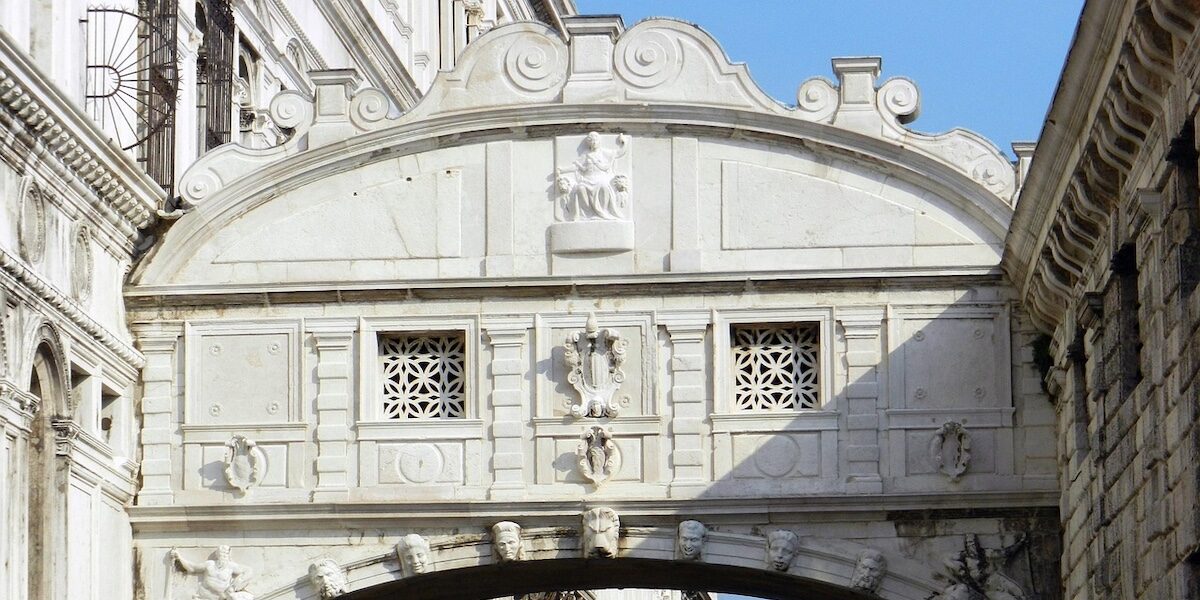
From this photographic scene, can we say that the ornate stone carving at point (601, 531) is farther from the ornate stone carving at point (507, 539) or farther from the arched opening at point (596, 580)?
the ornate stone carving at point (507, 539)

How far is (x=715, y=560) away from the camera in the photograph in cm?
2038

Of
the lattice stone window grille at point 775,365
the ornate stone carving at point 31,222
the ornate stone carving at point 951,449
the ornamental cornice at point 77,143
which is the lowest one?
the ornate stone carving at point 951,449

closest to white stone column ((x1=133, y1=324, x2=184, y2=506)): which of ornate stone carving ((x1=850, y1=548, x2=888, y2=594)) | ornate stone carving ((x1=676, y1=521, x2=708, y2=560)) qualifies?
ornate stone carving ((x1=676, y1=521, x2=708, y2=560))

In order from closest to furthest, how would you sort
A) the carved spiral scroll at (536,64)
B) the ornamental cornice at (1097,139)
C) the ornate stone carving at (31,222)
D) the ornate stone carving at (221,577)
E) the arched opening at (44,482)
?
the ornamental cornice at (1097,139) < the ornate stone carving at (31,222) < the arched opening at (44,482) < the ornate stone carving at (221,577) < the carved spiral scroll at (536,64)

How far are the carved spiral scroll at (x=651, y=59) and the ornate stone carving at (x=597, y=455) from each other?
2.83 meters

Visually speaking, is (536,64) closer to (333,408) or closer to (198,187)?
(198,187)

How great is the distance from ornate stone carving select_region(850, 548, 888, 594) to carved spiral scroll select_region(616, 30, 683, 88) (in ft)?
13.6

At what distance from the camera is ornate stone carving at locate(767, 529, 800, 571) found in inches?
795

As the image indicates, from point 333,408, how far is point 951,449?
16.1 feet

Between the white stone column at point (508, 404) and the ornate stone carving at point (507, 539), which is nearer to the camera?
the ornate stone carving at point (507, 539)

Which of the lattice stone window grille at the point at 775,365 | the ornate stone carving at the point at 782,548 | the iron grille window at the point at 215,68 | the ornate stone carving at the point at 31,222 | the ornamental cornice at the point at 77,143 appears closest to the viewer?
the ornamental cornice at the point at 77,143

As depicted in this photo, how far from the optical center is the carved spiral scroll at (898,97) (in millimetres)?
20547

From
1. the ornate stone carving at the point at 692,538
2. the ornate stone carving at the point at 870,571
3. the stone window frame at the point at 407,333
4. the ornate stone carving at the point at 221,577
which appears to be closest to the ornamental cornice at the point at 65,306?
the ornate stone carving at the point at 221,577

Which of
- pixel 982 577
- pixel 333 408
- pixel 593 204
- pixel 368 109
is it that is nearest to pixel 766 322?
pixel 593 204
